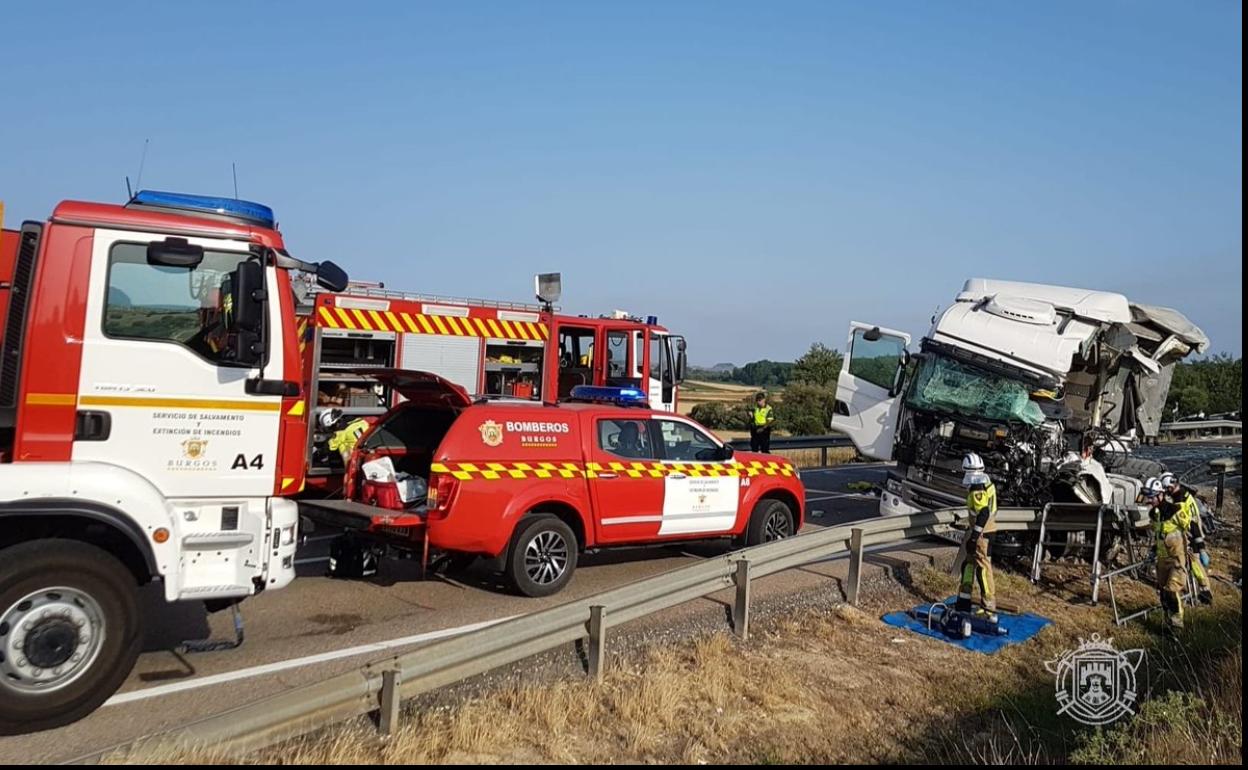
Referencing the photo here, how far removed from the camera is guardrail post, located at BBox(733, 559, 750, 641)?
24.1ft

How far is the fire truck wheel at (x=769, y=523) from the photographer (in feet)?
32.3

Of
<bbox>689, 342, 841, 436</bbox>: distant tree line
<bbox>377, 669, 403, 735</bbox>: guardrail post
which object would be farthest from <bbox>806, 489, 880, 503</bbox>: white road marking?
<bbox>689, 342, 841, 436</bbox>: distant tree line

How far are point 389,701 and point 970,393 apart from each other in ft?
30.5

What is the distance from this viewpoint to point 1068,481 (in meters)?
11.2

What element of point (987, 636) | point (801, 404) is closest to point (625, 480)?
point (987, 636)

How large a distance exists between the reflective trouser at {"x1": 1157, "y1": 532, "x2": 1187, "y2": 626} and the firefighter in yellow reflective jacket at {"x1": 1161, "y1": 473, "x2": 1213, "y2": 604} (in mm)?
338

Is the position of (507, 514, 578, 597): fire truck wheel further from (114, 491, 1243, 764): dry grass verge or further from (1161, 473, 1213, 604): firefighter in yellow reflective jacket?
(1161, 473, 1213, 604): firefighter in yellow reflective jacket

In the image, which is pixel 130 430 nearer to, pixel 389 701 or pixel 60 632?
pixel 60 632

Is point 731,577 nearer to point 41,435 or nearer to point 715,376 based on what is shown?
point 41,435

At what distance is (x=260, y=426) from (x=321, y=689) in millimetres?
2001

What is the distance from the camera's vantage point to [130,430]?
5434mm

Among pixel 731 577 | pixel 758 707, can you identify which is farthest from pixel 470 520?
pixel 758 707

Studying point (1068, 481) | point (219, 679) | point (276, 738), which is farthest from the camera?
point (1068, 481)

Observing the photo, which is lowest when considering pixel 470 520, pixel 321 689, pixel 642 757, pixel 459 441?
pixel 642 757
